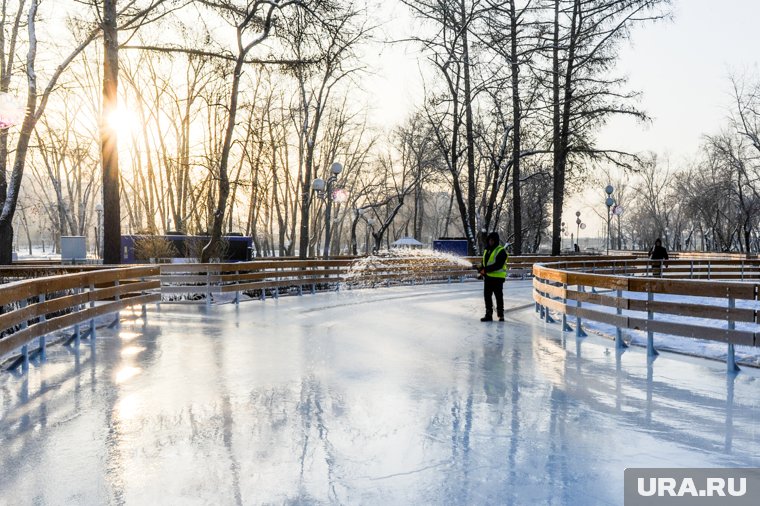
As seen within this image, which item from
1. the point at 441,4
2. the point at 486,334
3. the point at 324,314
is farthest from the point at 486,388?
the point at 441,4

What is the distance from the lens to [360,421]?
18.1 ft

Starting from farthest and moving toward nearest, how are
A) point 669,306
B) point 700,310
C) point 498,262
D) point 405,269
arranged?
point 405,269
point 498,262
point 669,306
point 700,310

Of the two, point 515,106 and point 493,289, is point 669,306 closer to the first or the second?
point 493,289

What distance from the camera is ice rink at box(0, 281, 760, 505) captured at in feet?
13.4

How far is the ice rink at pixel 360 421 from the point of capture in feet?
13.4

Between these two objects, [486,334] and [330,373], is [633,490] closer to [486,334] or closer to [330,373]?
[330,373]

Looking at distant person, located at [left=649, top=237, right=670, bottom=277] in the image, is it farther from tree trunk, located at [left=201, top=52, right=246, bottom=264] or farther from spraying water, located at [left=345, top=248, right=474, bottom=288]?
tree trunk, located at [left=201, top=52, right=246, bottom=264]

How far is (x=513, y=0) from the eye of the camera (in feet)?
84.4

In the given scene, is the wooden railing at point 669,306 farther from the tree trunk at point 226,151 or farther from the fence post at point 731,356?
the tree trunk at point 226,151

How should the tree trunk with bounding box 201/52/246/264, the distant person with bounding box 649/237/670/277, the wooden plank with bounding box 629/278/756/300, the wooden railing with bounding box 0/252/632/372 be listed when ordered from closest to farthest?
the wooden plank with bounding box 629/278/756/300 < the wooden railing with bounding box 0/252/632/372 < the tree trunk with bounding box 201/52/246/264 < the distant person with bounding box 649/237/670/277
